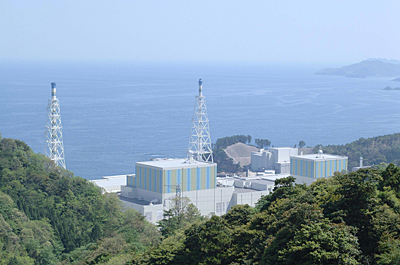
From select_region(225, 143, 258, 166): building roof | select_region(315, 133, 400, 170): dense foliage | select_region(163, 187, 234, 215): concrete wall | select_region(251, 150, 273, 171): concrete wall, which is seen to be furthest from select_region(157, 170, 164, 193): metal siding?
select_region(315, 133, 400, 170): dense foliage

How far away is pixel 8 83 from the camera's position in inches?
5743

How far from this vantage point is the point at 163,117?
94.0m

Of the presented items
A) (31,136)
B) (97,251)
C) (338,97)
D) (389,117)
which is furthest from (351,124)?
(97,251)

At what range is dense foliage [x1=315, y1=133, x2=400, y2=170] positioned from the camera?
180 feet

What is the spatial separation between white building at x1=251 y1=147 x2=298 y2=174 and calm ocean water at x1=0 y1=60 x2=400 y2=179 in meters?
16.7

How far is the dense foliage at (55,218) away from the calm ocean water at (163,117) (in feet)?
86.3

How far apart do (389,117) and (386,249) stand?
319 feet

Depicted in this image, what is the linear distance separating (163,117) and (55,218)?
6732 cm

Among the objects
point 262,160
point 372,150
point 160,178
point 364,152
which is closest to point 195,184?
point 160,178

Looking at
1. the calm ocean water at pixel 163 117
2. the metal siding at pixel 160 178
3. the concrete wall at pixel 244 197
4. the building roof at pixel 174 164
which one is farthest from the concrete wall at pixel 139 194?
the calm ocean water at pixel 163 117

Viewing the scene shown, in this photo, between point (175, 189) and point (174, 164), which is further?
point (174, 164)

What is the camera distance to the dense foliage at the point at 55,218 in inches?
860

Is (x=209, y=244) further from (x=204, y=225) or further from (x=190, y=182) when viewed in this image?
(x=190, y=182)

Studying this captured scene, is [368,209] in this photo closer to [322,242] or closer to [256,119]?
[322,242]
